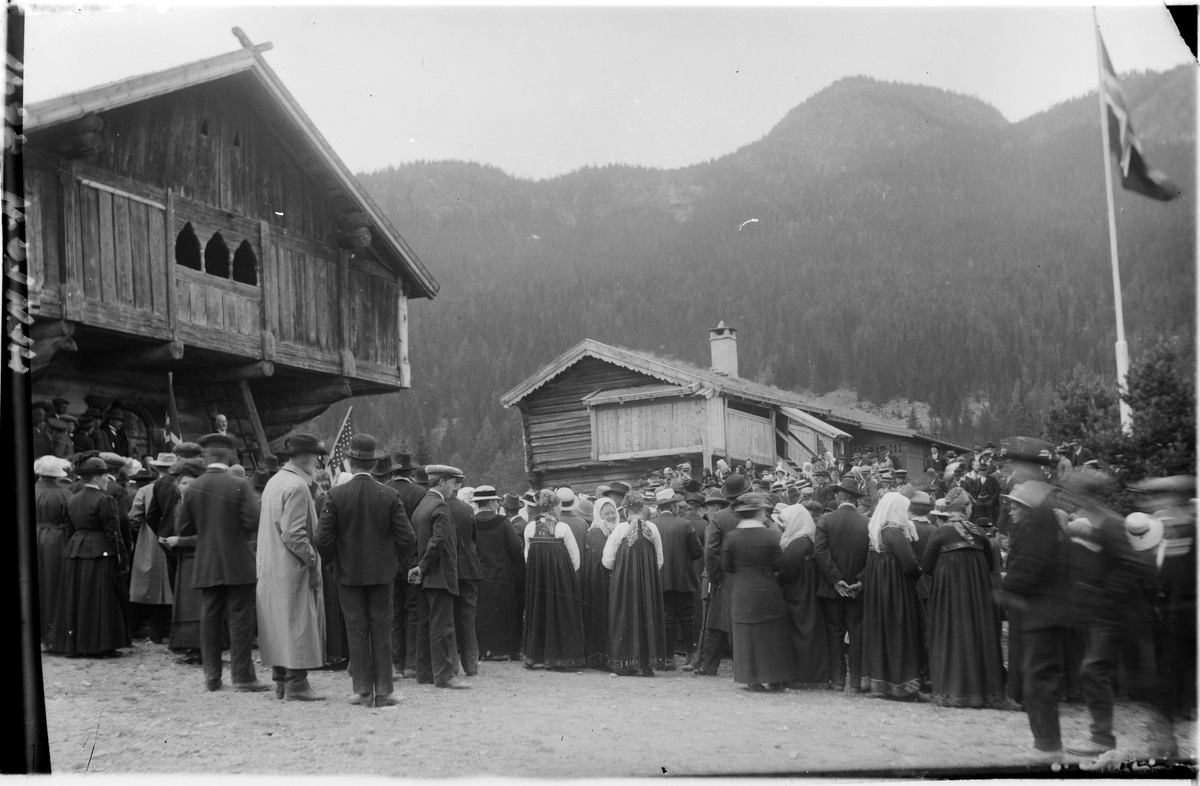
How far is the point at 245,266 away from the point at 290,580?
10872 millimetres

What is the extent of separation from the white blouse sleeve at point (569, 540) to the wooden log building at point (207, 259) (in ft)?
23.3

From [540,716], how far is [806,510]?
3942 mm

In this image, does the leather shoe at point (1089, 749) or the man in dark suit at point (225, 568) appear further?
the man in dark suit at point (225, 568)

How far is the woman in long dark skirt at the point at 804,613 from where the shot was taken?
35.2 ft

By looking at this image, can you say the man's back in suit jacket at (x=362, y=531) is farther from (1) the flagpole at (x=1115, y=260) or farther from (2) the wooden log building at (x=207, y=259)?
(1) the flagpole at (x=1115, y=260)

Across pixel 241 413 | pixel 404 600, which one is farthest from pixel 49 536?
pixel 241 413

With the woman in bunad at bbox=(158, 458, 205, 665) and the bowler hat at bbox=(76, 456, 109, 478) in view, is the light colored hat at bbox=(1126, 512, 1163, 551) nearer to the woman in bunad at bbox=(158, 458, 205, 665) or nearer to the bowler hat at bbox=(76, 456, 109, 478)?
the woman in bunad at bbox=(158, 458, 205, 665)

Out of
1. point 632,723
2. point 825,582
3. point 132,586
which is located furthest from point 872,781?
point 132,586

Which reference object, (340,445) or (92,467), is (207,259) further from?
(92,467)

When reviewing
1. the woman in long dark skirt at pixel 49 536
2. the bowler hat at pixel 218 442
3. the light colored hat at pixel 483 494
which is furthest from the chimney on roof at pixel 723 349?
the bowler hat at pixel 218 442

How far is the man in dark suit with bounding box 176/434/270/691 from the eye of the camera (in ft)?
29.2

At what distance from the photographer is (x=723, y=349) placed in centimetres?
3092

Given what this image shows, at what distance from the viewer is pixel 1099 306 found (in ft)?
149

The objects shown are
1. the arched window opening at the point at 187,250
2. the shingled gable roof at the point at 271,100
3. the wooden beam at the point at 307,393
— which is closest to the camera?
the shingled gable roof at the point at 271,100
